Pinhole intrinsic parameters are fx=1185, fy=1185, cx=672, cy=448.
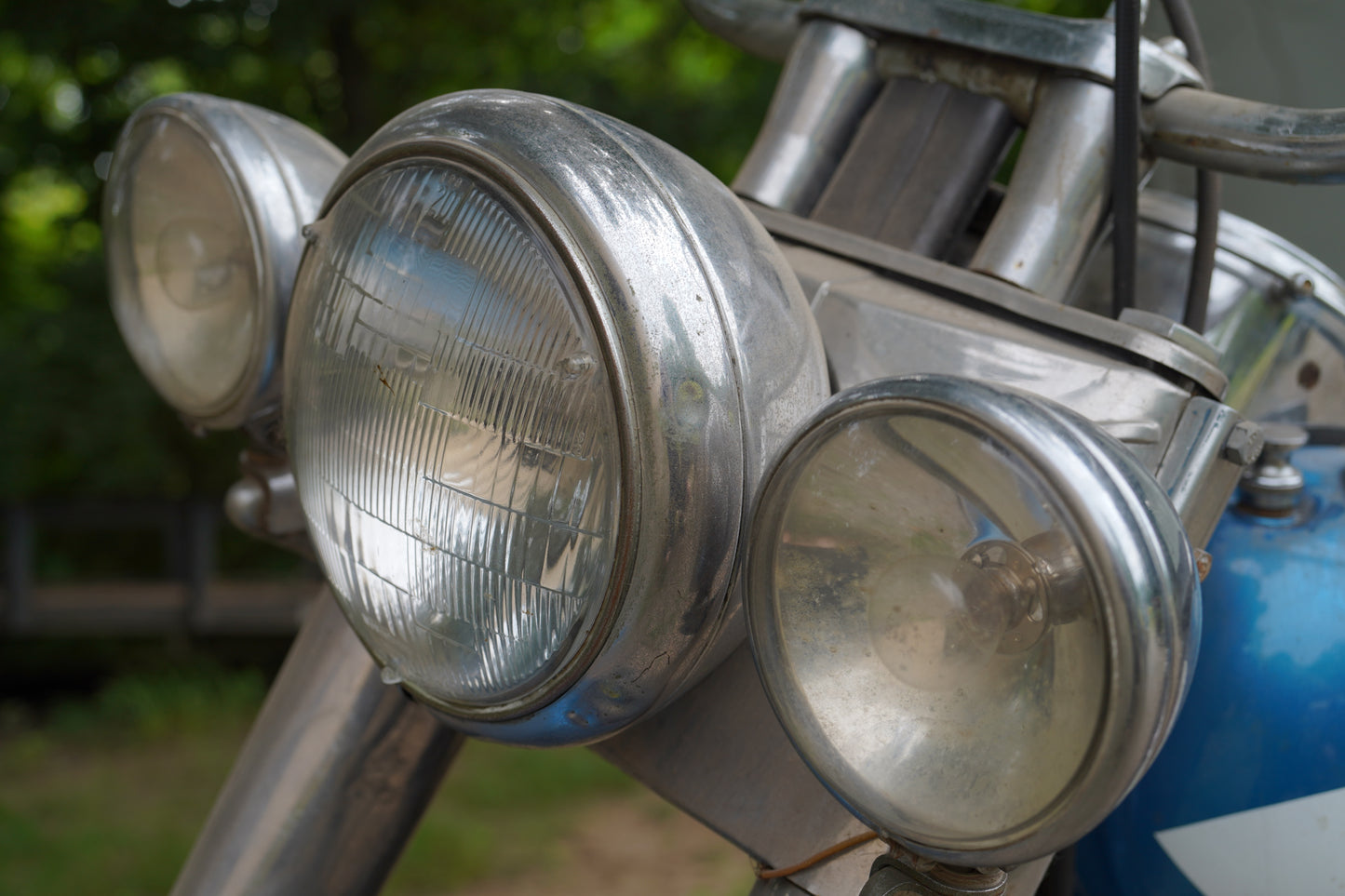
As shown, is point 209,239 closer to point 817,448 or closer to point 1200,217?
point 817,448

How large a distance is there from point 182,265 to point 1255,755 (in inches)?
30.8

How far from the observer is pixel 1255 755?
0.70 metres

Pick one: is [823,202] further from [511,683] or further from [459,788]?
[459,788]

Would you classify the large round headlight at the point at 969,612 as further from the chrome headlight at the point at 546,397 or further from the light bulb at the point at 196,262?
the light bulb at the point at 196,262

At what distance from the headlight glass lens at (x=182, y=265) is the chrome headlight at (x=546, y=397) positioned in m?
0.19

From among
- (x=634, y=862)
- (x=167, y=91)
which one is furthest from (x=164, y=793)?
(x=167, y=91)

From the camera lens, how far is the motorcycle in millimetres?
470

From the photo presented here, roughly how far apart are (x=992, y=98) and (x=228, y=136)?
52 cm

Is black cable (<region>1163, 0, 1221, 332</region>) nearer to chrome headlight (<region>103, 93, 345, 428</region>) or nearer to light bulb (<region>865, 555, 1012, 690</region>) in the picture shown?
light bulb (<region>865, 555, 1012, 690</region>)

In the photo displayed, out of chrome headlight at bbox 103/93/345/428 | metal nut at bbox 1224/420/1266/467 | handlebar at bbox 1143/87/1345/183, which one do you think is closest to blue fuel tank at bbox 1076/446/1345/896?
metal nut at bbox 1224/420/1266/467

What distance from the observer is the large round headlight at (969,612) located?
422 millimetres

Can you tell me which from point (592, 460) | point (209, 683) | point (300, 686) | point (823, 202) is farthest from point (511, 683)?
point (209, 683)

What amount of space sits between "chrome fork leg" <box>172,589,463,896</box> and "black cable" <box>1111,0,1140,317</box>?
52 cm

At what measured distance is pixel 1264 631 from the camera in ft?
2.31
